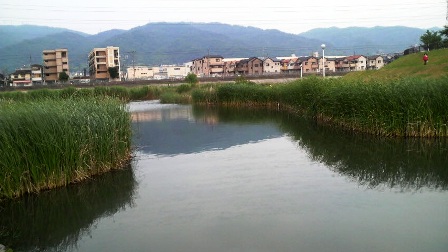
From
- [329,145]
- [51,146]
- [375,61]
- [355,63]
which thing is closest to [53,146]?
[51,146]

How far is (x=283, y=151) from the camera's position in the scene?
1463cm

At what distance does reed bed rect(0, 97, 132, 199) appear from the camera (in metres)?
9.12

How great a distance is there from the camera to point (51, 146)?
9492mm

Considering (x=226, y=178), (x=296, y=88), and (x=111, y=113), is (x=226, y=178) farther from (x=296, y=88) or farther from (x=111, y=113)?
(x=296, y=88)

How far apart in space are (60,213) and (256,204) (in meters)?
3.98

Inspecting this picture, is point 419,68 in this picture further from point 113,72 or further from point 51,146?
point 113,72

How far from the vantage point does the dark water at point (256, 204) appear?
708 centimetres

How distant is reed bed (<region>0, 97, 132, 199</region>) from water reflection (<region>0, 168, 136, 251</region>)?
1.00ft

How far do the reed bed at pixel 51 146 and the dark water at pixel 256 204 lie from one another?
0.33 m

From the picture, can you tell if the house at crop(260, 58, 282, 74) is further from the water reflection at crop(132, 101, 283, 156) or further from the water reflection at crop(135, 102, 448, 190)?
the water reflection at crop(135, 102, 448, 190)

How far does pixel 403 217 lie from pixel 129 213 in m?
5.17

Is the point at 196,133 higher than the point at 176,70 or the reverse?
the reverse

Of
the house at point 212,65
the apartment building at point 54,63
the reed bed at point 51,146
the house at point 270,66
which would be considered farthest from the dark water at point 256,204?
the house at point 212,65

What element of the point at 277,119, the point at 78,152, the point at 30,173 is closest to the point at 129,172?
the point at 78,152
